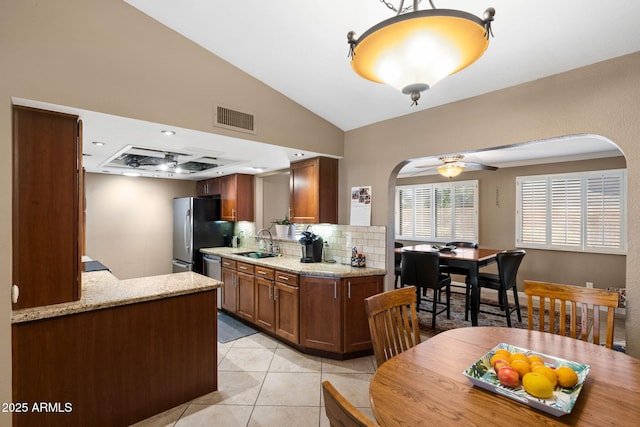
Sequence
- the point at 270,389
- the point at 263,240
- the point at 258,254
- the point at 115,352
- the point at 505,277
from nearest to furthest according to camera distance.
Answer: the point at 115,352 < the point at 270,389 < the point at 505,277 < the point at 258,254 < the point at 263,240

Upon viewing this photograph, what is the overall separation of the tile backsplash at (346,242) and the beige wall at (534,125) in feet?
0.37

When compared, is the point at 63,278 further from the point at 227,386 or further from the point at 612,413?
the point at 612,413

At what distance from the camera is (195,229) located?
15.6 feet

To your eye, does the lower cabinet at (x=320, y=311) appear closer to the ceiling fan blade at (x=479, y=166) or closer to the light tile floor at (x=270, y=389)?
the light tile floor at (x=270, y=389)

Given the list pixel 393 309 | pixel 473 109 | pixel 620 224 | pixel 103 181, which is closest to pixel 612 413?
pixel 393 309

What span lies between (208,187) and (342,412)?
5270 millimetres

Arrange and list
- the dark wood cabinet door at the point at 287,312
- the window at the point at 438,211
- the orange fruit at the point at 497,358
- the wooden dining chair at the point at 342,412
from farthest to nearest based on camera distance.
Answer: the window at the point at 438,211 → the dark wood cabinet door at the point at 287,312 → the orange fruit at the point at 497,358 → the wooden dining chair at the point at 342,412

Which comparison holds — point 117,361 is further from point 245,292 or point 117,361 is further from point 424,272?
point 424,272

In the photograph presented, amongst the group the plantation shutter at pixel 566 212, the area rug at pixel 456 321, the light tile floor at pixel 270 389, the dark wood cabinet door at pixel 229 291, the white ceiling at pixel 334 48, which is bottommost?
the light tile floor at pixel 270 389

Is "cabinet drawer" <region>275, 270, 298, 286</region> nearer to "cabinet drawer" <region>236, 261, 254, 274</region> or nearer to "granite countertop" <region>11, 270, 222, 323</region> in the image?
"cabinet drawer" <region>236, 261, 254, 274</region>

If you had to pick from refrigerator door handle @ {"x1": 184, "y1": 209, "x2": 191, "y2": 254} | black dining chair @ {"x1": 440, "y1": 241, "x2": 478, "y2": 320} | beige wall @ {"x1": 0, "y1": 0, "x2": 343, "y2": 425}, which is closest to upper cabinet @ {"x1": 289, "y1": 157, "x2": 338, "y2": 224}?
beige wall @ {"x1": 0, "y1": 0, "x2": 343, "y2": 425}

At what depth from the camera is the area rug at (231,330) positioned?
358 cm

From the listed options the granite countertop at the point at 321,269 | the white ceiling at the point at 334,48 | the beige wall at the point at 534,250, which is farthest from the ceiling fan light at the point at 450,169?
the granite countertop at the point at 321,269

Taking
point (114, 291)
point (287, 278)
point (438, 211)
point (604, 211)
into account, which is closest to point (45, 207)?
point (114, 291)
